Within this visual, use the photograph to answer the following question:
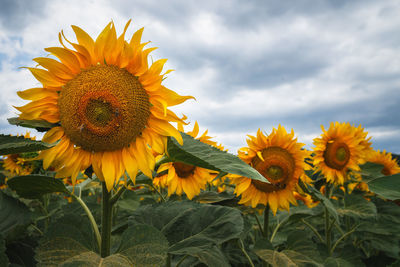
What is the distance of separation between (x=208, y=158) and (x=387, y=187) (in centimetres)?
185

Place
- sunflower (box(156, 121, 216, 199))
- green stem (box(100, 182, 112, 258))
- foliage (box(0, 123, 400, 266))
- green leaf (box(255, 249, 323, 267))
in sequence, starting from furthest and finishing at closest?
sunflower (box(156, 121, 216, 199)) < green leaf (box(255, 249, 323, 267)) < green stem (box(100, 182, 112, 258)) < foliage (box(0, 123, 400, 266))

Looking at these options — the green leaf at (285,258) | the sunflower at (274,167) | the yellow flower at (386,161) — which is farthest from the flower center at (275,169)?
the yellow flower at (386,161)

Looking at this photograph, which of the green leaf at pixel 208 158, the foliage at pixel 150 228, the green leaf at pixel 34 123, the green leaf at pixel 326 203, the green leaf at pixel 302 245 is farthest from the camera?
the green leaf at pixel 302 245

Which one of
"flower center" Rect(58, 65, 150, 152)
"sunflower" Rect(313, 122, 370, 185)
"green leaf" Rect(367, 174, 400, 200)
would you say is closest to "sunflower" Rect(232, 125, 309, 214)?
"green leaf" Rect(367, 174, 400, 200)

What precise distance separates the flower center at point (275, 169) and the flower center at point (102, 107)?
1789mm

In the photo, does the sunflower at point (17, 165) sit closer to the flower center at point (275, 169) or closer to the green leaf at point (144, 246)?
the flower center at point (275, 169)

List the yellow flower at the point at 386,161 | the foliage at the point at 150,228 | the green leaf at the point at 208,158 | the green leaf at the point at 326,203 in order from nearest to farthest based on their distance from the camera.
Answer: the green leaf at the point at 208,158 → the foliage at the point at 150,228 → the green leaf at the point at 326,203 → the yellow flower at the point at 386,161

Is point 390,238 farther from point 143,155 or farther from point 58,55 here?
point 58,55

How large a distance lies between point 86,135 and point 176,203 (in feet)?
2.41

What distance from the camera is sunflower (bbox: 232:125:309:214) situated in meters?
2.95

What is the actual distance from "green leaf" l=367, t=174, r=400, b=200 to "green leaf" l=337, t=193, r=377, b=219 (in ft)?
3.37

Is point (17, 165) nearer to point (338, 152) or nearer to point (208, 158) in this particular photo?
point (208, 158)

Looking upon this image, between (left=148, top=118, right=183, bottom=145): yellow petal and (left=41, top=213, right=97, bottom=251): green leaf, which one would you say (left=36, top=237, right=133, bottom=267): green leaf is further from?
(left=148, top=118, right=183, bottom=145): yellow petal

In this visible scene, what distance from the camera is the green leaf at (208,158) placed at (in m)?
1.17
